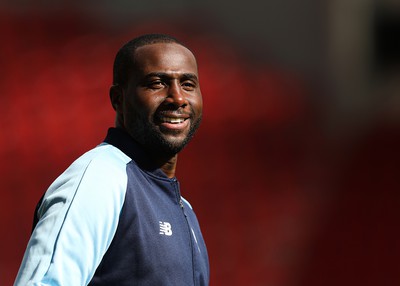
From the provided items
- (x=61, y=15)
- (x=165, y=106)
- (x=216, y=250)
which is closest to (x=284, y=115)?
(x=216, y=250)

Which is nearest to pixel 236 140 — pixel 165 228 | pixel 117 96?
pixel 117 96

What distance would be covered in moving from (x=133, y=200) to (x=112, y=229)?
0.27 feet

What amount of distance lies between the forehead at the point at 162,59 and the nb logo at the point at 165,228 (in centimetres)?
31

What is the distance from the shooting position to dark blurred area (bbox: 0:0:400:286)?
4.48 metres

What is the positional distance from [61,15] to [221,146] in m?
1.23

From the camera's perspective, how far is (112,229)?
1.43 metres

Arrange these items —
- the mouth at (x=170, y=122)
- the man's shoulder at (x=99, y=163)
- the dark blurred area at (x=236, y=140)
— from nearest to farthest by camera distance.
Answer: the man's shoulder at (x=99, y=163) < the mouth at (x=170, y=122) < the dark blurred area at (x=236, y=140)

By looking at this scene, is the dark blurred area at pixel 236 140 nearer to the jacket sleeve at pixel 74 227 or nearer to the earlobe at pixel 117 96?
the earlobe at pixel 117 96

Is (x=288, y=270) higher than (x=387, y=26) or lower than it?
lower

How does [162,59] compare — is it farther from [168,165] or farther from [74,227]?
[74,227]

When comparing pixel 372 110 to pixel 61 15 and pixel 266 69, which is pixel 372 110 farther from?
pixel 61 15

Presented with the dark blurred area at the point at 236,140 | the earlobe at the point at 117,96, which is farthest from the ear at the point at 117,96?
the dark blurred area at the point at 236,140

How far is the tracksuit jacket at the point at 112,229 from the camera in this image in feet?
4.49

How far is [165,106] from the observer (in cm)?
162
